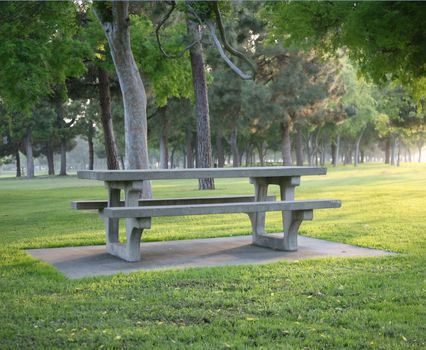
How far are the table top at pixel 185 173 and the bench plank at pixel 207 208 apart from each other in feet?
1.22

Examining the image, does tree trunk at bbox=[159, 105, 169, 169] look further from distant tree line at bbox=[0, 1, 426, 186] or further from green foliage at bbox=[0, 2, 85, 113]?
green foliage at bbox=[0, 2, 85, 113]

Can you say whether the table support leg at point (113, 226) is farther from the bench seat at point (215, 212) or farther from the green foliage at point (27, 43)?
the green foliage at point (27, 43)

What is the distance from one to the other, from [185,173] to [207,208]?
513mm

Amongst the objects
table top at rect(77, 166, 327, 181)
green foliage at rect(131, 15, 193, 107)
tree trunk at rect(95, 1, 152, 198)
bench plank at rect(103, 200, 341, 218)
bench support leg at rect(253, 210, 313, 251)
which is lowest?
bench support leg at rect(253, 210, 313, 251)

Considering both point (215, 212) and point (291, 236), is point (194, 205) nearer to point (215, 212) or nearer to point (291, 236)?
point (215, 212)

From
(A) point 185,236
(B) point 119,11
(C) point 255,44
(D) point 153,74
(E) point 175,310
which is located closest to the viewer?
(E) point 175,310

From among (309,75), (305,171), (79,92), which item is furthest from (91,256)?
(309,75)

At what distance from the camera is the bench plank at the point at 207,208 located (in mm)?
7094

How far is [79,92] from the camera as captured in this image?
76.6 ft

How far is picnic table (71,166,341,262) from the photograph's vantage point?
7254 millimetres

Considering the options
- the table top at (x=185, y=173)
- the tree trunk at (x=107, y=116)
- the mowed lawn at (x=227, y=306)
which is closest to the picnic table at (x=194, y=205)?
the table top at (x=185, y=173)

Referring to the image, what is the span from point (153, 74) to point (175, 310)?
13.9 meters

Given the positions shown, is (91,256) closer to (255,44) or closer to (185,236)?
(185,236)

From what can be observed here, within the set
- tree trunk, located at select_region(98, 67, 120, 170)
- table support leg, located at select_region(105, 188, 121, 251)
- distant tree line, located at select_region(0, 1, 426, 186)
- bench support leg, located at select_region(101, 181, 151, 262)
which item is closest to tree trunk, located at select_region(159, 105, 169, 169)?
distant tree line, located at select_region(0, 1, 426, 186)
